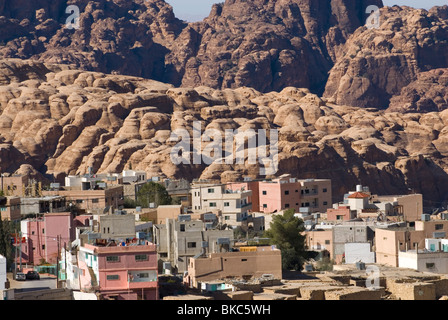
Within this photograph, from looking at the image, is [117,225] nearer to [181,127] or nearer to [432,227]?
[432,227]

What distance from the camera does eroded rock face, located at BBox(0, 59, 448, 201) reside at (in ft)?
399

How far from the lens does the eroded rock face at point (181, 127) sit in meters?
122

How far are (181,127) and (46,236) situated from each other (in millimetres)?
71803

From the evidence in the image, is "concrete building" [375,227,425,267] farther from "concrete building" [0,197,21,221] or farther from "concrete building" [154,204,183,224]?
"concrete building" [0,197,21,221]

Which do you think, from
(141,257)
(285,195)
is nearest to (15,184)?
(285,195)

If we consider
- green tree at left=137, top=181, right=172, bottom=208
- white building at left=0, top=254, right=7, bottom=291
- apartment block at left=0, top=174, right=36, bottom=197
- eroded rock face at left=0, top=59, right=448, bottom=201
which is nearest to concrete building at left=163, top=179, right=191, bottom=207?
green tree at left=137, top=181, right=172, bottom=208

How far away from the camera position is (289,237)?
6172 centimetres

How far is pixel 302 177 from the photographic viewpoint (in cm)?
11906

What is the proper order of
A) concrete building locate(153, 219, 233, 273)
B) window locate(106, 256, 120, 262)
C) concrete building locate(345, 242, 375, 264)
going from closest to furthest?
1. window locate(106, 256, 120, 262)
2. concrete building locate(153, 219, 233, 273)
3. concrete building locate(345, 242, 375, 264)

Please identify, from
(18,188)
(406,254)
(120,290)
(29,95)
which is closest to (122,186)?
(18,188)

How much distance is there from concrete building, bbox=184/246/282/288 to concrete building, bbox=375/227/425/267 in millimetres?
9165

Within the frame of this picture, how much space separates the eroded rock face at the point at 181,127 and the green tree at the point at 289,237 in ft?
152

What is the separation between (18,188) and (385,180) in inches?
1888
